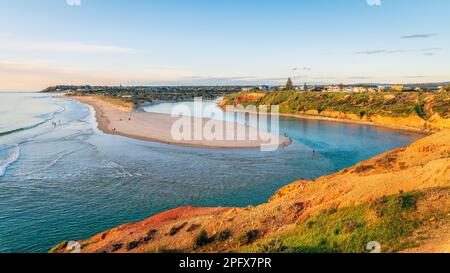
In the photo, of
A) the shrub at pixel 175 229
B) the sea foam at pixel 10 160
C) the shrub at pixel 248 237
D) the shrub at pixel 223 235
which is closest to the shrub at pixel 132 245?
the shrub at pixel 175 229

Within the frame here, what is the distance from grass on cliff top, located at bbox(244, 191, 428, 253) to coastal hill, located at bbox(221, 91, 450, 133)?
198 ft

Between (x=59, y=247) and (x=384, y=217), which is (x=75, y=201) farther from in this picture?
(x=384, y=217)

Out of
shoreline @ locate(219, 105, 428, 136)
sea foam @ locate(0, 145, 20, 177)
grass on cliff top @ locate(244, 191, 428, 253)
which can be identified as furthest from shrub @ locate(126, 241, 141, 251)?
shoreline @ locate(219, 105, 428, 136)

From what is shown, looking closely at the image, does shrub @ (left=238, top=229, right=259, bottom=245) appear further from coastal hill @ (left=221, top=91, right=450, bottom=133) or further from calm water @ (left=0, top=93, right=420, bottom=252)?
coastal hill @ (left=221, top=91, right=450, bottom=133)

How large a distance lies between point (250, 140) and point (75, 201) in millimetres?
30185

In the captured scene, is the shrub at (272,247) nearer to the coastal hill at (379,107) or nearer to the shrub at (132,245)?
the shrub at (132,245)

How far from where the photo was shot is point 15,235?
59.2ft

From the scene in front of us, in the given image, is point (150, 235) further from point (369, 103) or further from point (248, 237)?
point (369, 103)

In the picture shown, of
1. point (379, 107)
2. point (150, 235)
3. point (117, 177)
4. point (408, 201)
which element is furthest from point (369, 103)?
point (150, 235)

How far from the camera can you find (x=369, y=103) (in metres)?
87.1

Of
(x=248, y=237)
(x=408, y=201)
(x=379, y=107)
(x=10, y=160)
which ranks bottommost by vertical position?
(x=10, y=160)

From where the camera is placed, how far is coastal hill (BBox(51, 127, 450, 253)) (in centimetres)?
1083

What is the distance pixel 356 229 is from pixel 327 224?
1.39 meters

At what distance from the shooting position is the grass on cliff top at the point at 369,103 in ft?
233
